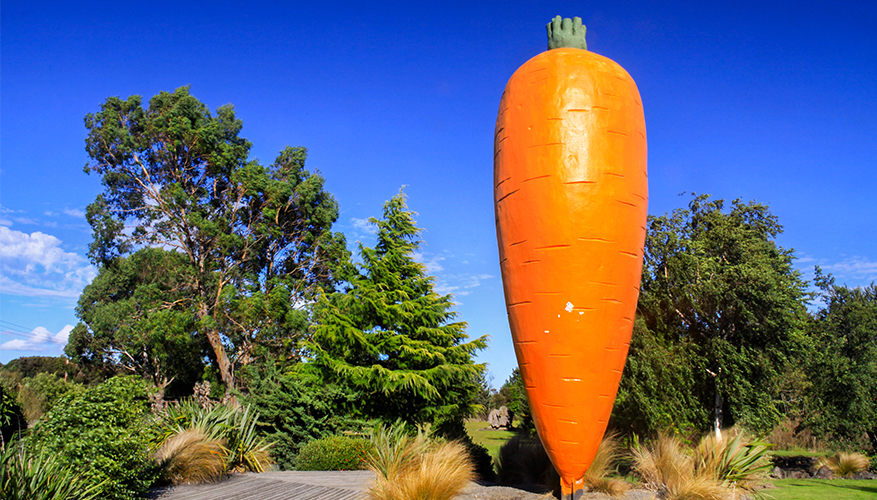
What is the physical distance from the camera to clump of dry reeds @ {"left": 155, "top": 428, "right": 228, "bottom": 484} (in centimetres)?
761

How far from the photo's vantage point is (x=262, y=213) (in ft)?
78.3

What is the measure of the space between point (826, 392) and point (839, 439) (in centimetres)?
195

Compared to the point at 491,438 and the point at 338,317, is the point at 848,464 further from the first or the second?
the point at 338,317

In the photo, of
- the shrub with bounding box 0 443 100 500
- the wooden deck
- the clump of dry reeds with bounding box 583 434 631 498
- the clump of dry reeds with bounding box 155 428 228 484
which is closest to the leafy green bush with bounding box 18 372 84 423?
the clump of dry reeds with bounding box 155 428 228 484

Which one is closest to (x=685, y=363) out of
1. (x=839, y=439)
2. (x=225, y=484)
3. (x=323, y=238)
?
(x=839, y=439)

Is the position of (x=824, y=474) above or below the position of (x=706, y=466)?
below

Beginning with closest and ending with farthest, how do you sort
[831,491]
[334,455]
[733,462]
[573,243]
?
[573,243], [733,462], [334,455], [831,491]

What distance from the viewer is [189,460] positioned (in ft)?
25.4

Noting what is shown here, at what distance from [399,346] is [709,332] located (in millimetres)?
9433

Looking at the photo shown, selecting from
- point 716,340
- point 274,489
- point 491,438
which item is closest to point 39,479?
point 274,489

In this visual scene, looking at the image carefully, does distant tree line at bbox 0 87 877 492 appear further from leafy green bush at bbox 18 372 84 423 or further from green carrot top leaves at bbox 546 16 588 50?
green carrot top leaves at bbox 546 16 588 50

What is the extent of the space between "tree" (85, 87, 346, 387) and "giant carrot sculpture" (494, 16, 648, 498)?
59.1 ft

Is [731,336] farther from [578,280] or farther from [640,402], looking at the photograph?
Result: [578,280]

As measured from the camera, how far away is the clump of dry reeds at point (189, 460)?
25.0ft
